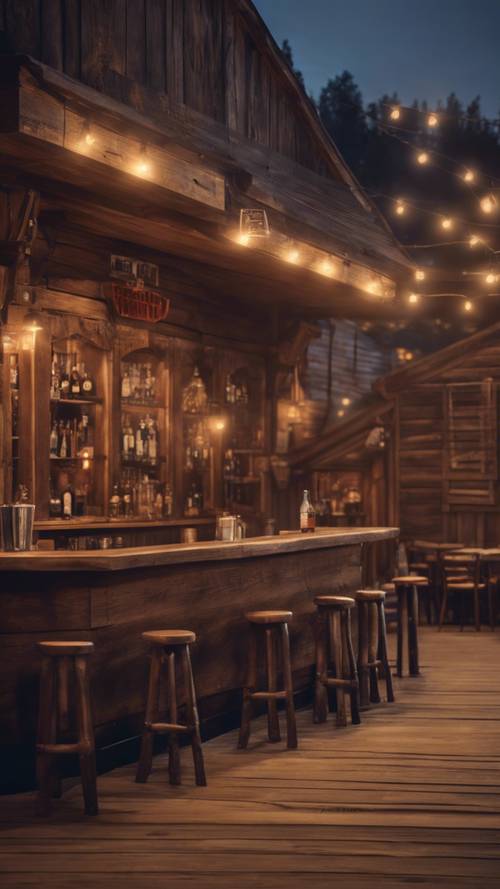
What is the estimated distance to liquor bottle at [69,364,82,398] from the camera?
9.59m

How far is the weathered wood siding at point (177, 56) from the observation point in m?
7.36

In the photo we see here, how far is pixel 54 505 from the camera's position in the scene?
9.36m

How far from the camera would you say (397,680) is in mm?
9289

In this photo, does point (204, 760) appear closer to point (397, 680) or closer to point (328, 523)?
point (397, 680)

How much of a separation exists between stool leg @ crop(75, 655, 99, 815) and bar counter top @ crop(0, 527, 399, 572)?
0.48m

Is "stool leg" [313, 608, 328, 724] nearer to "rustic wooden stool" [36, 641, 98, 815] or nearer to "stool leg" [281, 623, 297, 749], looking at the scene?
"stool leg" [281, 623, 297, 749]

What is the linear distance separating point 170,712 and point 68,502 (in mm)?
3719

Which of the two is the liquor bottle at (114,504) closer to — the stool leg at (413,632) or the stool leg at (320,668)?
the stool leg at (413,632)

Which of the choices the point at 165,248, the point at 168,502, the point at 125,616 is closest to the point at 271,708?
the point at 125,616

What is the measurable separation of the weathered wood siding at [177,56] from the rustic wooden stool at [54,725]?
3.60m

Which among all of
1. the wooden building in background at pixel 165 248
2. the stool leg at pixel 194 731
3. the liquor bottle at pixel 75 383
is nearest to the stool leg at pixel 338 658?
the stool leg at pixel 194 731

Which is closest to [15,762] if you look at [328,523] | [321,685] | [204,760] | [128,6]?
[204,760]

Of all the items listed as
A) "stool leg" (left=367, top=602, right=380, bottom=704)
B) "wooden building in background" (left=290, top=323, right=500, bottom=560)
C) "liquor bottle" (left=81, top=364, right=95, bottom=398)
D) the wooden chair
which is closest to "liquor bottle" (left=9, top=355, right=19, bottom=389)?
"liquor bottle" (left=81, top=364, right=95, bottom=398)

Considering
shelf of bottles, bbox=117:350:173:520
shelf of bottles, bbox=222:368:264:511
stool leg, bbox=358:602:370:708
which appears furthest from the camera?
shelf of bottles, bbox=222:368:264:511
